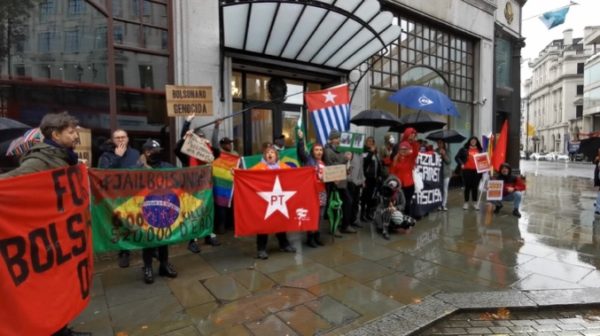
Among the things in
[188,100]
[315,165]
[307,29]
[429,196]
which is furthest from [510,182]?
[188,100]

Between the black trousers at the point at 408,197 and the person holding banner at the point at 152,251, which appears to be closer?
the person holding banner at the point at 152,251

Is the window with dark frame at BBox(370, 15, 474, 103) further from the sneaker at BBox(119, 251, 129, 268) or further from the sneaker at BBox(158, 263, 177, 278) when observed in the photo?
the sneaker at BBox(119, 251, 129, 268)

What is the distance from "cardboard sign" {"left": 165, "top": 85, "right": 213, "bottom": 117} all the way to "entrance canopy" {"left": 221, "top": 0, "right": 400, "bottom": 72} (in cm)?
164

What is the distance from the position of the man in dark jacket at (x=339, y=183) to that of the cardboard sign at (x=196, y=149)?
2.09m

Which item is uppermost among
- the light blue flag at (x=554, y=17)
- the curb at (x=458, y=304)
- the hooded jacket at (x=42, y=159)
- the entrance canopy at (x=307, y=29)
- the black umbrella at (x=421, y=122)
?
the light blue flag at (x=554, y=17)

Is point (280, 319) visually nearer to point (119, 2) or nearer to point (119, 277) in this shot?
point (119, 277)

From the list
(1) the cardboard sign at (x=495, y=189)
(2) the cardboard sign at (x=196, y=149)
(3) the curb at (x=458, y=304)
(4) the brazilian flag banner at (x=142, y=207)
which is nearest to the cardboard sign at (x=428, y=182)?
(1) the cardboard sign at (x=495, y=189)

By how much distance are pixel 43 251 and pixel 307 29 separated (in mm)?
6384

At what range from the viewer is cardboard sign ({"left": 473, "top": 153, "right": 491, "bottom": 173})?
8.94m

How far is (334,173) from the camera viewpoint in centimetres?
595

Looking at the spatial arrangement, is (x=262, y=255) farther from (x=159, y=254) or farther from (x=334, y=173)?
(x=334, y=173)

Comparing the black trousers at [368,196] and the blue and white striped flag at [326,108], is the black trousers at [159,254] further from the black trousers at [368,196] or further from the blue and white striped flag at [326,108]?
the black trousers at [368,196]

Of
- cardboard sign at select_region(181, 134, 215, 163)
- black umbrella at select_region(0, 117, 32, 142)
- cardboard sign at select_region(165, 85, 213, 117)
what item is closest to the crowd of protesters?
cardboard sign at select_region(181, 134, 215, 163)

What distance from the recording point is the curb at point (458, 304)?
3402 mm
